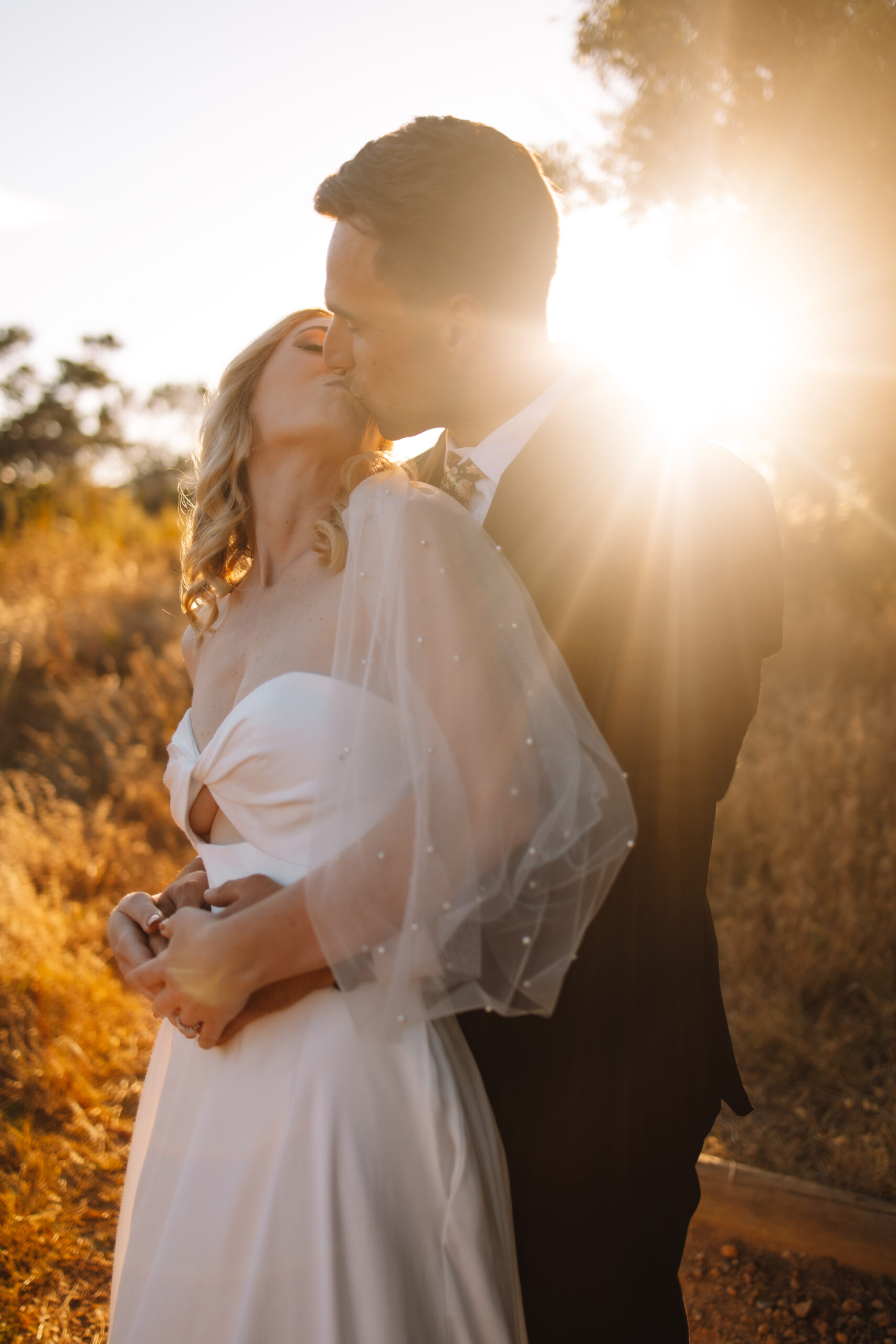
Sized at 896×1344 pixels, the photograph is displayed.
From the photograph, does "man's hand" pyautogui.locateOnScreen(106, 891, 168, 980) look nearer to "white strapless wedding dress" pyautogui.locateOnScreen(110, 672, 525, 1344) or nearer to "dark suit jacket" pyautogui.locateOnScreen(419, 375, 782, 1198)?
"white strapless wedding dress" pyautogui.locateOnScreen(110, 672, 525, 1344)

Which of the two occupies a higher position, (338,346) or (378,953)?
(338,346)

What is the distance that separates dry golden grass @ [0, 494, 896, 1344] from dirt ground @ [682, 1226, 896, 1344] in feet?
1.36

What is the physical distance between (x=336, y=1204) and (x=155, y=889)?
3.65m

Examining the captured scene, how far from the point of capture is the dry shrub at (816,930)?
3.28 metres

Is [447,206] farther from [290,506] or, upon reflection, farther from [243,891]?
[243,891]

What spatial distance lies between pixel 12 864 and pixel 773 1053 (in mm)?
3740

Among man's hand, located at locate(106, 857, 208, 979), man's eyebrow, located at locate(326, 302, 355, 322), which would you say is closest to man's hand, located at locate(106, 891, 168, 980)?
man's hand, located at locate(106, 857, 208, 979)

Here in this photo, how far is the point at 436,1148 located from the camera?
5.20ft

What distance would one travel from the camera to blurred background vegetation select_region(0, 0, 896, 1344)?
3215 mm

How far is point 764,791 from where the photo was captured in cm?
496

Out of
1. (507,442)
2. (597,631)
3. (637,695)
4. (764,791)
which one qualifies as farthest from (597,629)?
(764,791)

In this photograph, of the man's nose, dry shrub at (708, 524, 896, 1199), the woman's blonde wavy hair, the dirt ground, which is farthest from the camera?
dry shrub at (708, 524, 896, 1199)

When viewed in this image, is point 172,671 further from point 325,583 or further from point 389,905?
point 389,905

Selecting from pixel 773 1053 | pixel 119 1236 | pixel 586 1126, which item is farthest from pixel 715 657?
pixel 773 1053
